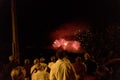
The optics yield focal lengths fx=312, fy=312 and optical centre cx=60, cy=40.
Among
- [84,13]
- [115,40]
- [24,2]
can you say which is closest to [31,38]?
[24,2]

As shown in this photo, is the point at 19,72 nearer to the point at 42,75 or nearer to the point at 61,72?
the point at 42,75

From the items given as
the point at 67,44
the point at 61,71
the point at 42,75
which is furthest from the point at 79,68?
the point at 61,71

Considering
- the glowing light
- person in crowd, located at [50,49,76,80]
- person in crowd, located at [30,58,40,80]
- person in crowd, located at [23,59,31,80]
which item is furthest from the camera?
the glowing light

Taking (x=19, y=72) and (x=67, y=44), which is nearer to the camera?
(x=19, y=72)

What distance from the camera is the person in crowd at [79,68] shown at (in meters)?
3.98

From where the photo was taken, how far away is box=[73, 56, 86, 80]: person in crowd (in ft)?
13.1

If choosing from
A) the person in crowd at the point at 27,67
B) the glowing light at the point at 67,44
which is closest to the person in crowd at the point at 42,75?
the person in crowd at the point at 27,67

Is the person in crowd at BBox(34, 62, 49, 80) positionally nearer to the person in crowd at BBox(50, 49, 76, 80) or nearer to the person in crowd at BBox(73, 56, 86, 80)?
the person in crowd at BBox(50, 49, 76, 80)

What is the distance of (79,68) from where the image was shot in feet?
13.0

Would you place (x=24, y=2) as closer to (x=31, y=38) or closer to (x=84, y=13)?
(x=31, y=38)

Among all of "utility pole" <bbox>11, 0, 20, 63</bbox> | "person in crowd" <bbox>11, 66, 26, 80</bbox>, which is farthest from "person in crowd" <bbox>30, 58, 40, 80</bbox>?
"utility pole" <bbox>11, 0, 20, 63</bbox>

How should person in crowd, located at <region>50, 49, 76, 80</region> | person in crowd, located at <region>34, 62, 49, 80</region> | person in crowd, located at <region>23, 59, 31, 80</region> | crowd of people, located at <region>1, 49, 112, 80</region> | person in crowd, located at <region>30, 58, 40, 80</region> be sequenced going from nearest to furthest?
1. person in crowd, located at <region>50, 49, 76, 80</region>
2. person in crowd, located at <region>34, 62, 49, 80</region>
3. person in crowd, located at <region>30, 58, 40, 80</region>
4. crowd of people, located at <region>1, 49, 112, 80</region>
5. person in crowd, located at <region>23, 59, 31, 80</region>

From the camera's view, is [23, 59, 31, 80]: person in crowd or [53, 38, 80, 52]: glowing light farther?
[53, 38, 80, 52]: glowing light

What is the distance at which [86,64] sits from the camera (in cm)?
404
